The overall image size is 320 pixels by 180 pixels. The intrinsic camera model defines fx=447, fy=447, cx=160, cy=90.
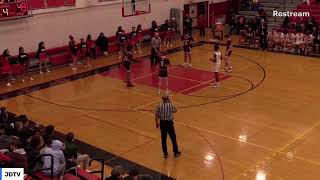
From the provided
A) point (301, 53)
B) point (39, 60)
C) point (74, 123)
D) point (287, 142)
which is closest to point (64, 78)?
point (39, 60)

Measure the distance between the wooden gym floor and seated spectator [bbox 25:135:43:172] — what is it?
142 inches

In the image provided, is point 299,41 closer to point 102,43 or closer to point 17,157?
point 102,43

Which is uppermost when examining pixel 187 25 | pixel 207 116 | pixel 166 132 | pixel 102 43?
pixel 187 25

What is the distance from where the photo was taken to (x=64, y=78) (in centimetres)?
2253

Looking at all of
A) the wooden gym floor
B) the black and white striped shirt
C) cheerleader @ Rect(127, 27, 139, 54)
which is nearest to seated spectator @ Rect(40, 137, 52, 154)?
the wooden gym floor

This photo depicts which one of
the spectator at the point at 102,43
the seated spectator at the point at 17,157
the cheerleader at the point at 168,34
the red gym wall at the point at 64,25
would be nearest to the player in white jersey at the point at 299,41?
the cheerleader at the point at 168,34

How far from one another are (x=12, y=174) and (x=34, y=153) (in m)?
1.11

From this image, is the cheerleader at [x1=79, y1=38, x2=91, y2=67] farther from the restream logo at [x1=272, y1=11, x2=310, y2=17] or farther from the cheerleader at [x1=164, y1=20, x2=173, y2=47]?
the restream logo at [x1=272, y1=11, x2=310, y2=17]

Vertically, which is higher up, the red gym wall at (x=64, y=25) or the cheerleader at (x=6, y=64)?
the red gym wall at (x=64, y=25)

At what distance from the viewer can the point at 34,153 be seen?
32.8 feet

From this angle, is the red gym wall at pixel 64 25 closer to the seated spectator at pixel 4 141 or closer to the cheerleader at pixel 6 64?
the cheerleader at pixel 6 64

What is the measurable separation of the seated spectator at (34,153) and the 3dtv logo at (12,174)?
33.2 inches

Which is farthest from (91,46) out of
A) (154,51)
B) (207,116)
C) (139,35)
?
(207,116)

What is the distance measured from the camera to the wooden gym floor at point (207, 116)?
13.1 meters
